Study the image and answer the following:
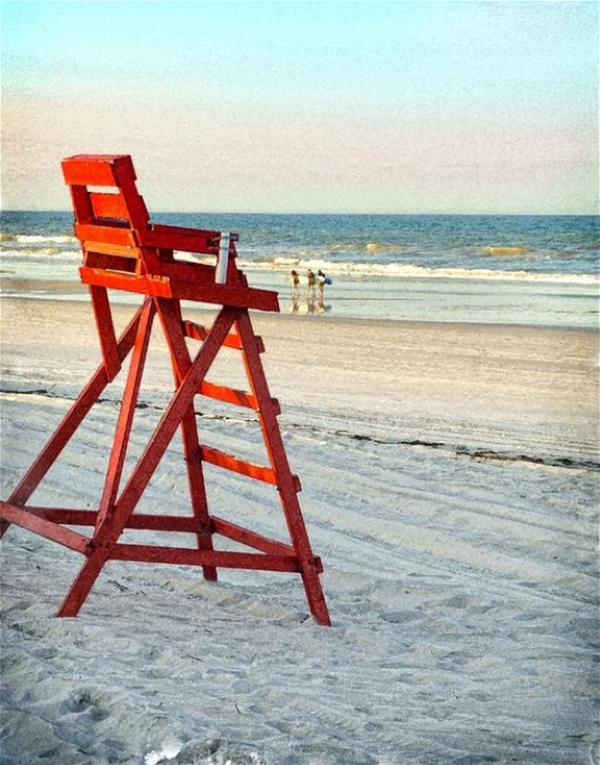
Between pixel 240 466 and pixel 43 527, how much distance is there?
2.33 feet

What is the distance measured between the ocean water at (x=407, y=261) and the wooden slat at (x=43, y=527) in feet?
42.8

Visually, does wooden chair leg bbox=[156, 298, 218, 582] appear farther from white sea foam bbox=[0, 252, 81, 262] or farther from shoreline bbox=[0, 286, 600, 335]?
white sea foam bbox=[0, 252, 81, 262]

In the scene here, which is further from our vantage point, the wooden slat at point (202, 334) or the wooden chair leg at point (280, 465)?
the wooden slat at point (202, 334)

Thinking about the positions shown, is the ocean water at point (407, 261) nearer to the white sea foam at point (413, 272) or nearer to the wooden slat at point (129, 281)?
the white sea foam at point (413, 272)


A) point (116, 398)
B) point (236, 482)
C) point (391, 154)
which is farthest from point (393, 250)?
point (236, 482)

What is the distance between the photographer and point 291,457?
6.71 metres

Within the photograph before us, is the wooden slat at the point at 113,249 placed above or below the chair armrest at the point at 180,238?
below

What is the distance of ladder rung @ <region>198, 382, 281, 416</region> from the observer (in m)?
4.09

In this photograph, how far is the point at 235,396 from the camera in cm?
428

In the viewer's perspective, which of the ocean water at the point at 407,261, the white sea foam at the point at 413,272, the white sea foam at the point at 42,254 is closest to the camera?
the ocean water at the point at 407,261

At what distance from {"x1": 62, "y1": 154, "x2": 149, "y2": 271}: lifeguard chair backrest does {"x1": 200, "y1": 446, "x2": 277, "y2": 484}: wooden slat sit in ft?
2.42

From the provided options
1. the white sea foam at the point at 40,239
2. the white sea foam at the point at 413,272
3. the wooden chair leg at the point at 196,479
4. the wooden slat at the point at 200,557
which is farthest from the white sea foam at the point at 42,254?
the wooden slat at the point at 200,557

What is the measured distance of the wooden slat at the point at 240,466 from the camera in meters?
4.21

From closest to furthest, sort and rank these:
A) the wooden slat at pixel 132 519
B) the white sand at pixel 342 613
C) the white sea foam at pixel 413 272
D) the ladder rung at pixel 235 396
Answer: the white sand at pixel 342 613 < the ladder rung at pixel 235 396 < the wooden slat at pixel 132 519 < the white sea foam at pixel 413 272
